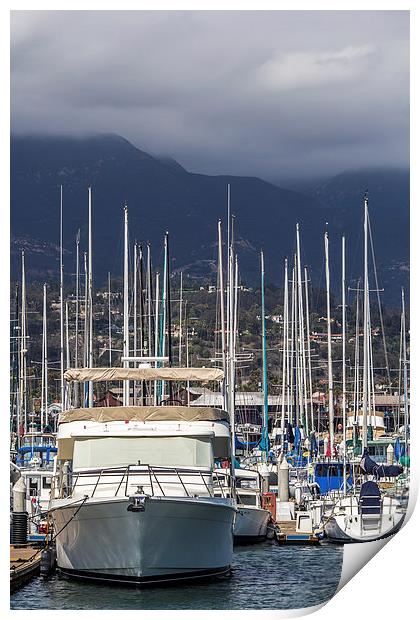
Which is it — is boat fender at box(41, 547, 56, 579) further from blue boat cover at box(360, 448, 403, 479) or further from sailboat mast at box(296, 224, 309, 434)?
sailboat mast at box(296, 224, 309, 434)

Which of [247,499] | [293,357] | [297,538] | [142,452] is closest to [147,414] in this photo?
[142,452]

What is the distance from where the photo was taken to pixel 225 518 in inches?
706

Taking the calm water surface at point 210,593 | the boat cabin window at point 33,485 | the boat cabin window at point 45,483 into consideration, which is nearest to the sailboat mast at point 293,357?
the boat cabin window at point 33,485

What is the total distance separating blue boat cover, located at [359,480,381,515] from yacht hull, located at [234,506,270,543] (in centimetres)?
230

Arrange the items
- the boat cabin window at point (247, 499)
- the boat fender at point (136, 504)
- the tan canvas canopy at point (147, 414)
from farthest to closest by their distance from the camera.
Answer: the boat cabin window at point (247, 499) → the tan canvas canopy at point (147, 414) → the boat fender at point (136, 504)

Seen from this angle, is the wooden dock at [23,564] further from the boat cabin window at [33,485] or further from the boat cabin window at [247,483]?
the boat cabin window at [247,483]

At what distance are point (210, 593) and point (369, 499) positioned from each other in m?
5.70

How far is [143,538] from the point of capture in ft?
56.0

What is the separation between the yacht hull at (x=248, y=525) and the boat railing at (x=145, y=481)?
624 centimetres

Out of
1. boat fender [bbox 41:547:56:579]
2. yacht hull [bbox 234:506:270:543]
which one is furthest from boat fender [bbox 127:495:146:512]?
yacht hull [bbox 234:506:270:543]

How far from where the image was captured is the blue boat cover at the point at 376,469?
25.7 metres

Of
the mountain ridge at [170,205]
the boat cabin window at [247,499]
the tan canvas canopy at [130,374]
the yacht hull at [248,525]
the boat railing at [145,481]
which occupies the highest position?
the mountain ridge at [170,205]

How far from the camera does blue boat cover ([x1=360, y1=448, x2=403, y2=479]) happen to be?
2567 centimetres
